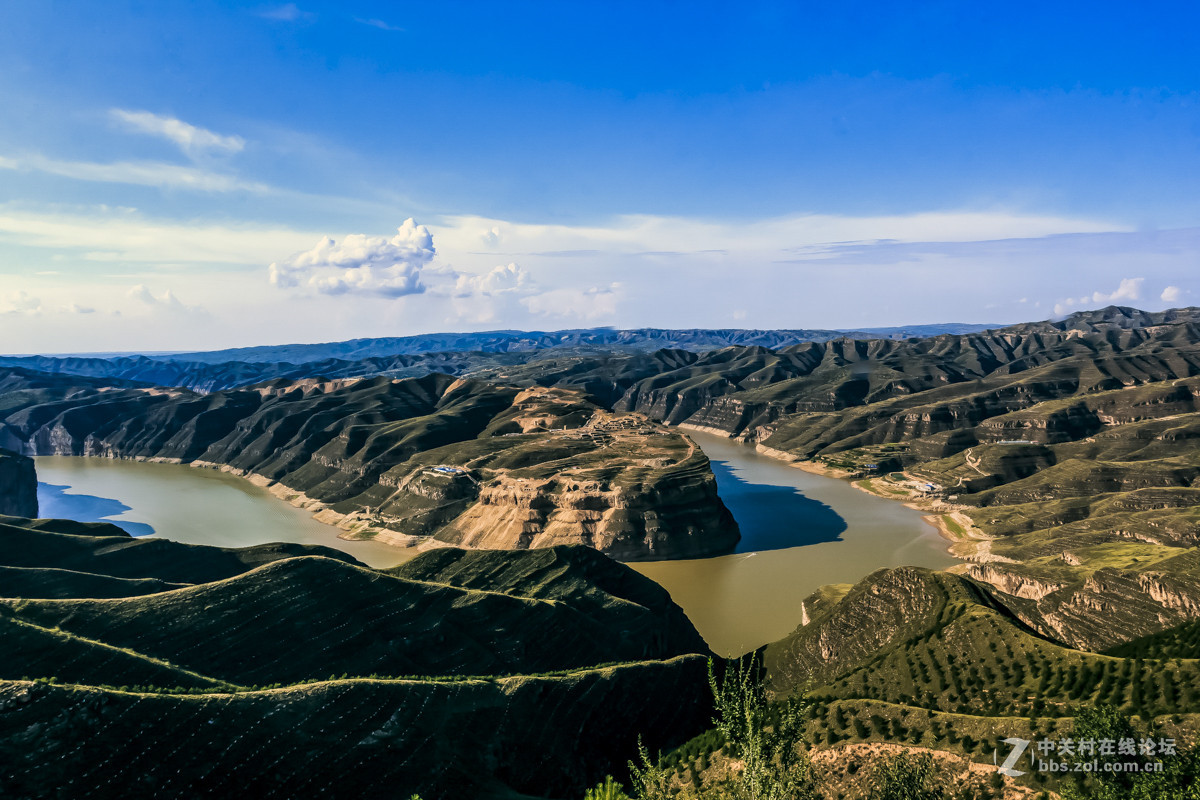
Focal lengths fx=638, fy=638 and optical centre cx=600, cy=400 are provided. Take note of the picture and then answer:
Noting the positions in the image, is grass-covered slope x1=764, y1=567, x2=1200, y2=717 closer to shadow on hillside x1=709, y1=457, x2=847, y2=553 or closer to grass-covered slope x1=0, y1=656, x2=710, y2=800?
grass-covered slope x1=0, y1=656, x2=710, y2=800

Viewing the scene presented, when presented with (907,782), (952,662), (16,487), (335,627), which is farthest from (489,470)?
(907,782)

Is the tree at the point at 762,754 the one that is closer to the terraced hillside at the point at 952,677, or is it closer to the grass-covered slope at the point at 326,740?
the terraced hillside at the point at 952,677

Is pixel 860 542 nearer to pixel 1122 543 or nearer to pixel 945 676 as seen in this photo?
pixel 1122 543

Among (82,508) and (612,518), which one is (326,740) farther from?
(82,508)

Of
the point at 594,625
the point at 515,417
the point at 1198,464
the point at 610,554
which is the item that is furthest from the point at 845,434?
the point at 594,625

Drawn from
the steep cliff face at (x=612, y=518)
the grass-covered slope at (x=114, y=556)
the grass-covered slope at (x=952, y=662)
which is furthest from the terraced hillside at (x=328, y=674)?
the steep cliff face at (x=612, y=518)
